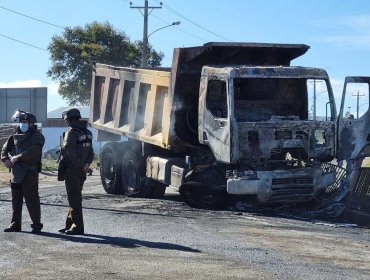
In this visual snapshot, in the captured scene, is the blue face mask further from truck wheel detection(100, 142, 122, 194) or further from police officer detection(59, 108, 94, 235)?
truck wheel detection(100, 142, 122, 194)

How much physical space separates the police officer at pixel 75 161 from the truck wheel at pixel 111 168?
6.51m

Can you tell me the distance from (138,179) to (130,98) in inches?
73.0

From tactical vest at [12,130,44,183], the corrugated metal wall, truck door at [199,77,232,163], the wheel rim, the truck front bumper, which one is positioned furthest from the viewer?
the corrugated metal wall

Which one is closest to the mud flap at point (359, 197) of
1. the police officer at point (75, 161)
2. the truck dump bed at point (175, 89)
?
the truck dump bed at point (175, 89)

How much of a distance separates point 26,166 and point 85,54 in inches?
1651

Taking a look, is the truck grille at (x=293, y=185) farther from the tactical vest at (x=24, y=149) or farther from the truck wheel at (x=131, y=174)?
the tactical vest at (x=24, y=149)

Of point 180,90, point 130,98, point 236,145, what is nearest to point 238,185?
point 236,145

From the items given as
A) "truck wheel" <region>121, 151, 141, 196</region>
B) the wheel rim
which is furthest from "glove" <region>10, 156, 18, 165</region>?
the wheel rim

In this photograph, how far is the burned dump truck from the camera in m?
12.3

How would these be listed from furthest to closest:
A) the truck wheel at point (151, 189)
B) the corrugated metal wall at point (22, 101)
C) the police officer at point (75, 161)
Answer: the corrugated metal wall at point (22, 101), the truck wheel at point (151, 189), the police officer at point (75, 161)

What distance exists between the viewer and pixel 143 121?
1518cm

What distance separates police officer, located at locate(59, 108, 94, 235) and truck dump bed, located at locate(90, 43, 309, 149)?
4023mm

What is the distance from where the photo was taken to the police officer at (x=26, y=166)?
32.3 feet

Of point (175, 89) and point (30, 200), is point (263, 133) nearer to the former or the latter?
point (175, 89)
